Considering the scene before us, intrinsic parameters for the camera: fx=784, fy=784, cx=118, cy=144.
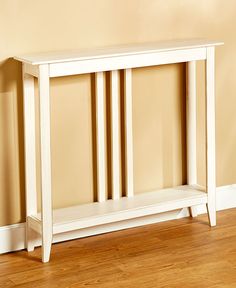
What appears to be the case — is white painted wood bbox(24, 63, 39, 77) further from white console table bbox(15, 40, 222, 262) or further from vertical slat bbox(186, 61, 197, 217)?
vertical slat bbox(186, 61, 197, 217)

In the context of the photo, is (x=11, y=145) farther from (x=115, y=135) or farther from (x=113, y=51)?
(x=113, y=51)

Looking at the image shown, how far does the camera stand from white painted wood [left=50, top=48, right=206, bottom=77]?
11.2 ft

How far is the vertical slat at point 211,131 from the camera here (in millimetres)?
3814

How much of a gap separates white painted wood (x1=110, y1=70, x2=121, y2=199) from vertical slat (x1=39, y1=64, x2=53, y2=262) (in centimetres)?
44

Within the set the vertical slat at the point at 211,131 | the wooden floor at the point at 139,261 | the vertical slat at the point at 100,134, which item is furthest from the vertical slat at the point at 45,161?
the vertical slat at the point at 211,131

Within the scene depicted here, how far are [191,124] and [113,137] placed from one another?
Answer: 465 millimetres

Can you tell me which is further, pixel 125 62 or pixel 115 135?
pixel 115 135

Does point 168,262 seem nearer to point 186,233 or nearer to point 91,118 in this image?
point 186,233

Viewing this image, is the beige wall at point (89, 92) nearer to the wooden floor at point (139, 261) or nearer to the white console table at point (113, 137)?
the white console table at point (113, 137)

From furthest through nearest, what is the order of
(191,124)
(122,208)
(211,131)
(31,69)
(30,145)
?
(191,124), (211,131), (122,208), (30,145), (31,69)

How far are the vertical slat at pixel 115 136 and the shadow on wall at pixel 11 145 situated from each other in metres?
0.45

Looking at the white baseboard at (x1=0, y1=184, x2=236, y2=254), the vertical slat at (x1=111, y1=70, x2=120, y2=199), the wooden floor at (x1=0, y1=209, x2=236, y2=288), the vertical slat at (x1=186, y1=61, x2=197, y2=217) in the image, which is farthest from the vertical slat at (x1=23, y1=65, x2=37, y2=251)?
the vertical slat at (x1=186, y1=61, x2=197, y2=217)

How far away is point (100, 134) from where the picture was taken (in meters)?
3.76

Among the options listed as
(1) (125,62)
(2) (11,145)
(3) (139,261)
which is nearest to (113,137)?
(1) (125,62)
